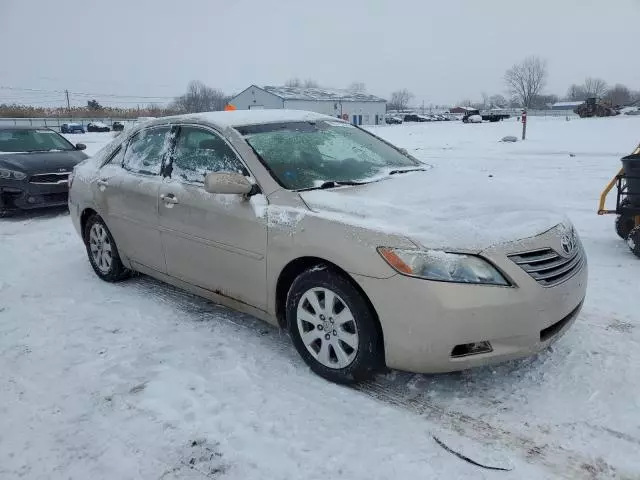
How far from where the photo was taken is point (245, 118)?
4145 millimetres

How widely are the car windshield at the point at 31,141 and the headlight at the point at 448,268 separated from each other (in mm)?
8922

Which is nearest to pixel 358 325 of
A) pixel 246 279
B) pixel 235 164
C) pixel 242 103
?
pixel 246 279

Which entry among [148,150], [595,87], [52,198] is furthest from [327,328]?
[595,87]

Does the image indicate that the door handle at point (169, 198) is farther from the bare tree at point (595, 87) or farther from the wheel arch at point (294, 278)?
the bare tree at point (595, 87)

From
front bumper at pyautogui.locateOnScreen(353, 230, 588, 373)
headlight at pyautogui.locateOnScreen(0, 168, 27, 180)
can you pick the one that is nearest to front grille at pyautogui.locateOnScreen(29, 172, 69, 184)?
headlight at pyautogui.locateOnScreen(0, 168, 27, 180)

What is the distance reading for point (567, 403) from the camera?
2.90 metres

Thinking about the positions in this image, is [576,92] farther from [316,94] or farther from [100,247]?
[100,247]

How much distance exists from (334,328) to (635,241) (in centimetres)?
387

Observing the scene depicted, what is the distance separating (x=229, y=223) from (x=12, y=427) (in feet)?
5.64

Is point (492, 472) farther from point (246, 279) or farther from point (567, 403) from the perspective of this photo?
point (246, 279)

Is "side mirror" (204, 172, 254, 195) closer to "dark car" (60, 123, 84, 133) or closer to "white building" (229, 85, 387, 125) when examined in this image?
"dark car" (60, 123, 84, 133)

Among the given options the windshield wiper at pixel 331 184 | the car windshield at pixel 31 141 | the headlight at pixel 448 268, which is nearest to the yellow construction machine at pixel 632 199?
the windshield wiper at pixel 331 184

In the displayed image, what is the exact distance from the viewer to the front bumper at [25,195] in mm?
8344

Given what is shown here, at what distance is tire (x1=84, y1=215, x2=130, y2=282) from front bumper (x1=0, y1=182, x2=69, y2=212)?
3758mm
